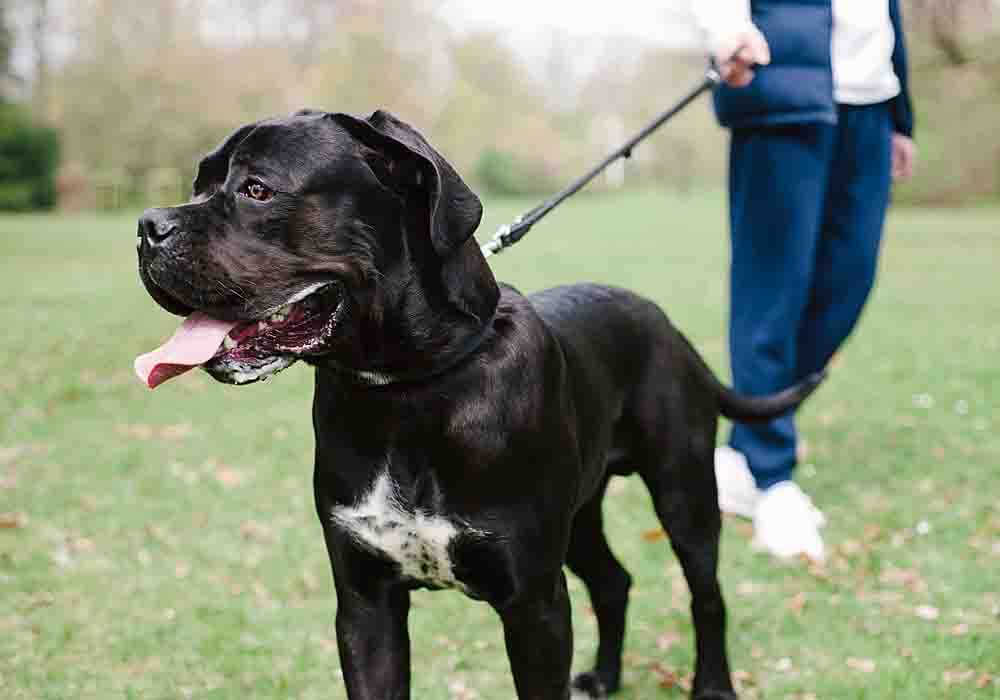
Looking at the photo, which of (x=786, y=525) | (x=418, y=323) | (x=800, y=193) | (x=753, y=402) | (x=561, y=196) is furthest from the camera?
(x=786, y=525)

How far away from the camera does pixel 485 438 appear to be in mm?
2508

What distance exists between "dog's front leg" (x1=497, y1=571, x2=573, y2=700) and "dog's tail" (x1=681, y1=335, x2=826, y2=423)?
3.93ft

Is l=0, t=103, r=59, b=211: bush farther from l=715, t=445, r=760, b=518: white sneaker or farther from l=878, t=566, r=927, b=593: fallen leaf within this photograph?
l=878, t=566, r=927, b=593: fallen leaf

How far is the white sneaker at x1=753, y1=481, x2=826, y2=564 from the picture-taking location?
4.93 metres

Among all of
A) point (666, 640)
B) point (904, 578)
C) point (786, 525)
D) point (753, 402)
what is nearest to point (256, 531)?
point (666, 640)

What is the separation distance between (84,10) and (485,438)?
3784 cm

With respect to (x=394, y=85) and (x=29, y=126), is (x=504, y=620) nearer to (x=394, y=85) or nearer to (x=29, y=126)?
(x=29, y=126)

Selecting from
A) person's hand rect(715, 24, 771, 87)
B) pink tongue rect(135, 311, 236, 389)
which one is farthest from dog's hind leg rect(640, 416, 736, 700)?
pink tongue rect(135, 311, 236, 389)

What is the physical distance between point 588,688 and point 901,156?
3.04 metres

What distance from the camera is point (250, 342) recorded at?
2.32 m

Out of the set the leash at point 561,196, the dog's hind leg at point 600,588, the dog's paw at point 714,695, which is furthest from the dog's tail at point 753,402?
the dog's paw at point 714,695

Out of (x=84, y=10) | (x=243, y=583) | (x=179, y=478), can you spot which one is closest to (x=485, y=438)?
(x=243, y=583)

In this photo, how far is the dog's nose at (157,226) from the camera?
221 cm

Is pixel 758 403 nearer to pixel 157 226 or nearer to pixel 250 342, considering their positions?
pixel 250 342
